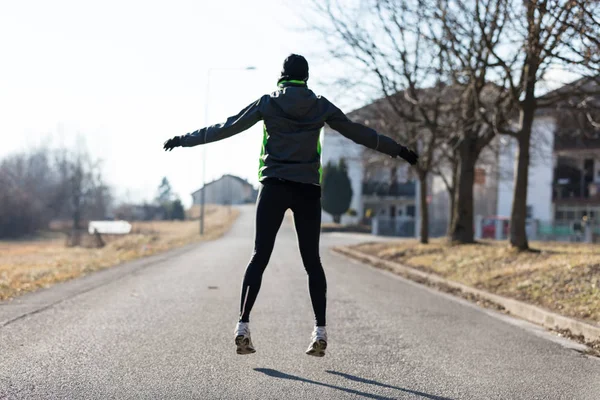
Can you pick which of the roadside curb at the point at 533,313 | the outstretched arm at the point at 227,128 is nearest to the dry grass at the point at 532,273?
the roadside curb at the point at 533,313

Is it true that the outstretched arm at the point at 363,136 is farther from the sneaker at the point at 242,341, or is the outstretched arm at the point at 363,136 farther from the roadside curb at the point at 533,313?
the roadside curb at the point at 533,313

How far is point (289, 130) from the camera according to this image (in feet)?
14.4

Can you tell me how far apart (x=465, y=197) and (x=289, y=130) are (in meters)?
15.3

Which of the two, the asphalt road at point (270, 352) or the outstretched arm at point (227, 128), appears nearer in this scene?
the asphalt road at point (270, 352)

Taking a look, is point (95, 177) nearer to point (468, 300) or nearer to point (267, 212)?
point (468, 300)

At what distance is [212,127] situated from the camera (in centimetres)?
445

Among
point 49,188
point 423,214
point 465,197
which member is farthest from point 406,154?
point 49,188

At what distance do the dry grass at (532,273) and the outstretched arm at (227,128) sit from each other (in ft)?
15.2

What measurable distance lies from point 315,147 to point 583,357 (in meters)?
3.13

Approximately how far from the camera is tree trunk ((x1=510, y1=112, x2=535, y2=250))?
45.4 feet

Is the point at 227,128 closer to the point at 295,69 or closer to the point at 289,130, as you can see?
the point at 289,130

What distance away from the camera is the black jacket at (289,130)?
4336 millimetres

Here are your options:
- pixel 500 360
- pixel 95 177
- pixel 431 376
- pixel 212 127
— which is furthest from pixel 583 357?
pixel 95 177

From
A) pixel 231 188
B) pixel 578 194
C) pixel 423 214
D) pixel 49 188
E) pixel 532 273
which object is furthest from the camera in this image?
pixel 49 188
